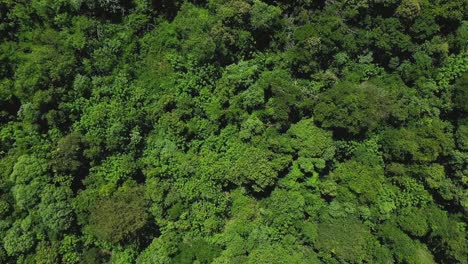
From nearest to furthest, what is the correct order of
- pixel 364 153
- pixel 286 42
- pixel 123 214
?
pixel 123 214 < pixel 364 153 < pixel 286 42

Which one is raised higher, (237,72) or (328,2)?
(328,2)

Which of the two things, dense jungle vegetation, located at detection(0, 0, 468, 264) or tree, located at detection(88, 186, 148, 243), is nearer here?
tree, located at detection(88, 186, 148, 243)

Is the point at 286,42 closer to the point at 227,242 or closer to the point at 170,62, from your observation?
the point at 170,62

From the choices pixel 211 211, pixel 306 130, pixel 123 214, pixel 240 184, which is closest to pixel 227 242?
pixel 211 211

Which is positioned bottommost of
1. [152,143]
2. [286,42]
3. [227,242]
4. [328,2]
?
[227,242]

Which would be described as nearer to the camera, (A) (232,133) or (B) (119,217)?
(B) (119,217)

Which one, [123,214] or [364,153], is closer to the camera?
[123,214]

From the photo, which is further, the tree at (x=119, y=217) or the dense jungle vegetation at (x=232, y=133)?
the dense jungle vegetation at (x=232, y=133)

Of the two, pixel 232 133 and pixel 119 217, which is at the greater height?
pixel 232 133
